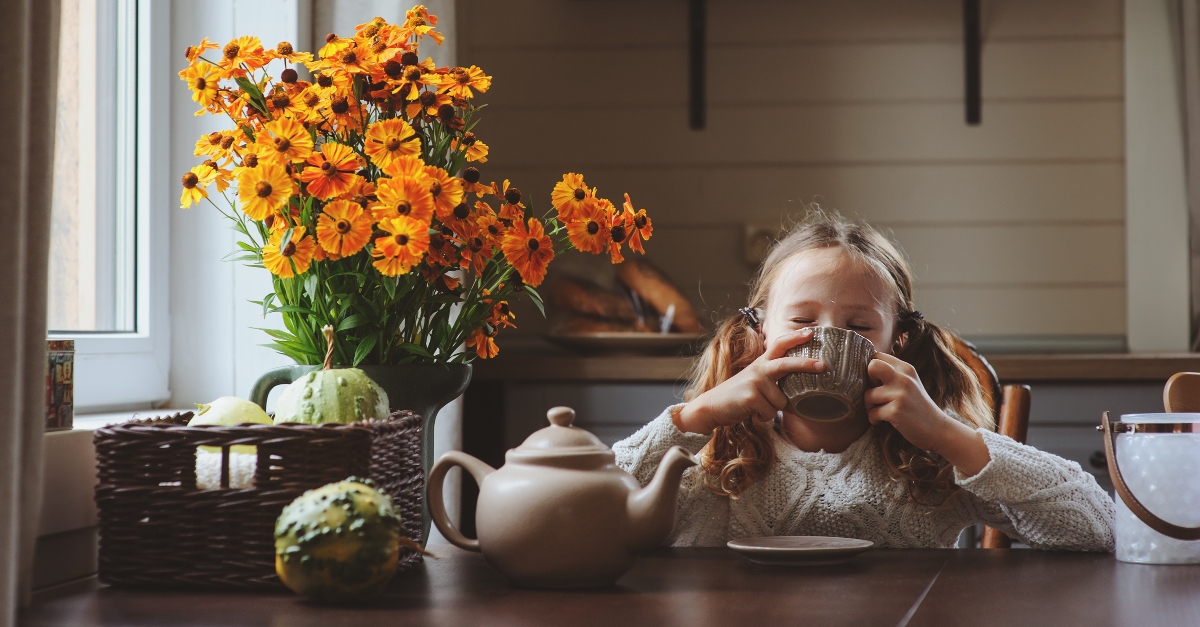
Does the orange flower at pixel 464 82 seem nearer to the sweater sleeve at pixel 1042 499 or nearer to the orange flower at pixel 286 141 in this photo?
the orange flower at pixel 286 141

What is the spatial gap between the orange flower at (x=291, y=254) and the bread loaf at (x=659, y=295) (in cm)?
138

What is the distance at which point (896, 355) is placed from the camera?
1.48 meters

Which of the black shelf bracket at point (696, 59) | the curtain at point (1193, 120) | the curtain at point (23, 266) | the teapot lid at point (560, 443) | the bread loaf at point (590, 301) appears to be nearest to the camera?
the curtain at point (23, 266)

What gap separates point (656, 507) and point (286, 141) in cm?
43

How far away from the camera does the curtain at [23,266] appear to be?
676 mm

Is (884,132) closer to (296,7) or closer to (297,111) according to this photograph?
(296,7)

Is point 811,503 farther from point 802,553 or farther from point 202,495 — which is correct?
point 202,495

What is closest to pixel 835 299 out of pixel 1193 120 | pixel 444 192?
pixel 444 192

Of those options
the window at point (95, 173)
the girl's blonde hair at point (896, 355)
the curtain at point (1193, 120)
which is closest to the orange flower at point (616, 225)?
the girl's blonde hair at point (896, 355)

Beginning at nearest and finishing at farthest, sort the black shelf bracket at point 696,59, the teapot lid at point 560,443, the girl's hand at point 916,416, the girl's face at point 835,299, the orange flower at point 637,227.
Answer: the teapot lid at point 560,443, the orange flower at point 637,227, the girl's hand at point 916,416, the girl's face at point 835,299, the black shelf bracket at point 696,59

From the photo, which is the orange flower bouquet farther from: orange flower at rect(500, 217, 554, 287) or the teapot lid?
the teapot lid

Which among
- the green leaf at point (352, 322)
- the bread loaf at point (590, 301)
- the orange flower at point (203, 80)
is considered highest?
the orange flower at point (203, 80)

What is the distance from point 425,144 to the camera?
3.31ft

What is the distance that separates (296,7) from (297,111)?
841 millimetres
